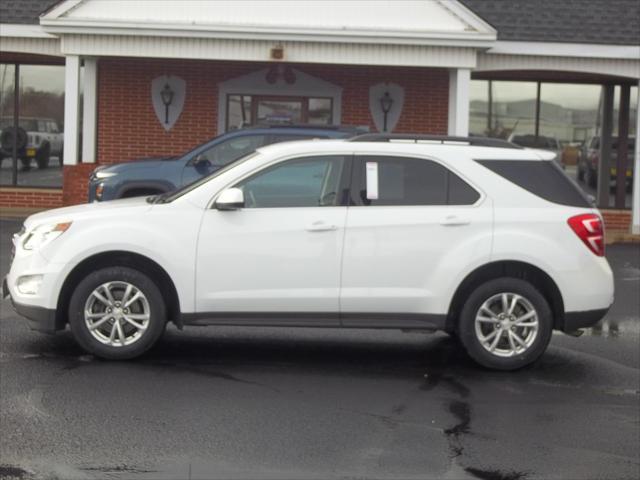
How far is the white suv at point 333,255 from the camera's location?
28.3 ft

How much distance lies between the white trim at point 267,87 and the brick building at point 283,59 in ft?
0.06

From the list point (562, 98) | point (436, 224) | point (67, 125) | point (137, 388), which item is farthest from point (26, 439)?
point (562, 98)

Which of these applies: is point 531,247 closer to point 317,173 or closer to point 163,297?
point 317,173

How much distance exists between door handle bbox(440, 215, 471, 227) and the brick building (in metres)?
9.32

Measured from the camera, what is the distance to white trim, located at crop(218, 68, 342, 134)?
2073cm

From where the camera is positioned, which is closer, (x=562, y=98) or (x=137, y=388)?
(x=137, y=388)

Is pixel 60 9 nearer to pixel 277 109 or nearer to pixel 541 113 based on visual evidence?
pixel 277 109

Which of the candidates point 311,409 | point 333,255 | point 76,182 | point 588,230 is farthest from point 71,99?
point 311,409

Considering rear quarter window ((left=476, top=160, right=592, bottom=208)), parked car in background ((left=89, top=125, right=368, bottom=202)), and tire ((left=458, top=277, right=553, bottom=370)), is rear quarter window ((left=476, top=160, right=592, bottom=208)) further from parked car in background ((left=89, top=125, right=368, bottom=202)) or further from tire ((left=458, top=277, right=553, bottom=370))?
parked car in background ((left=89, top=125, right=368, bottom=202))

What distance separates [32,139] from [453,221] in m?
14.6

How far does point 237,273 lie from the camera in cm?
862

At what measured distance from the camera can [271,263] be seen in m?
8.62

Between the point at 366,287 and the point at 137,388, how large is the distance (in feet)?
6.17

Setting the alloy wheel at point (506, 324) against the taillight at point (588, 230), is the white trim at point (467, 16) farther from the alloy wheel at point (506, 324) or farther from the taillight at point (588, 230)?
the alloy wheel at point (506, 324)
